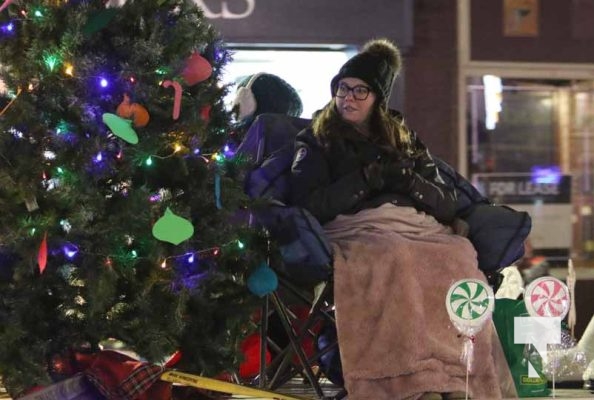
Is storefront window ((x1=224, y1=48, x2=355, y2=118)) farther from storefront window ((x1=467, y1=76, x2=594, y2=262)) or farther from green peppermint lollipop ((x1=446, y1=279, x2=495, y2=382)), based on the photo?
green peppermint lollipop ((x1=446, y1=279, x2=495, y2=382))

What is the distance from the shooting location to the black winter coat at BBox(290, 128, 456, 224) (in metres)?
4.16

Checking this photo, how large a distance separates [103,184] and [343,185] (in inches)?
41.8

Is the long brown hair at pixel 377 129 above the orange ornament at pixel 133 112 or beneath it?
beneath

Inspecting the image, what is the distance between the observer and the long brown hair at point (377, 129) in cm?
429

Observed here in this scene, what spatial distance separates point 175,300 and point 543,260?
13.2 ft

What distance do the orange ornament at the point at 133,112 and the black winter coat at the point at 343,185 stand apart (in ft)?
2.96

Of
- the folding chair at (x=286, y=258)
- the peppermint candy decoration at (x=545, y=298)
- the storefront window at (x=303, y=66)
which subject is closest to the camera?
the folding chair at (x=286, y=258)

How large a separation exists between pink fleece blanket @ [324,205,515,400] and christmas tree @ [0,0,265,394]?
1.72 ft

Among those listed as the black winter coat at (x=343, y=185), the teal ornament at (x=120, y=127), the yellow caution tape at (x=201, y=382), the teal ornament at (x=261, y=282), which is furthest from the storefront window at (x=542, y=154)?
the teal ornament at (x=120, y=127)

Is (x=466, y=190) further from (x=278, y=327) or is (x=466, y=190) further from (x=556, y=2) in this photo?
(x=556, y=2)

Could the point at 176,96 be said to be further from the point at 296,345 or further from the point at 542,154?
the point at 542,154

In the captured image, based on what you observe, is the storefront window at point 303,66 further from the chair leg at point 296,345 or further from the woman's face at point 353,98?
the chair leg at point 296,345

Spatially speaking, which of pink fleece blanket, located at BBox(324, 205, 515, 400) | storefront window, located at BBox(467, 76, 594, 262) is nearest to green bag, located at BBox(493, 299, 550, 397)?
pink fleece blanket, located at BBox(324, 205, 515, 400)

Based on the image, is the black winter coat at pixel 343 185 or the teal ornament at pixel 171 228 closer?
the teal ornament at pixel 171 228
